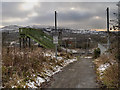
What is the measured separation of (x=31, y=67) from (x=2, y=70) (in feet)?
5.54

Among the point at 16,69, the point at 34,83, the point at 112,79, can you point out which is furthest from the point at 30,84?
the point at 112,79

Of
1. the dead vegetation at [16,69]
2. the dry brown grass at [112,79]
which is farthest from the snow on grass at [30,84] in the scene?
the dry brown grass at [112,79]

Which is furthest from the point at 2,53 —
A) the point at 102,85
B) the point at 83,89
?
the point at 102,85

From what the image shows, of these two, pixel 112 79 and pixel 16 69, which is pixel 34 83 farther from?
pixel 112 79

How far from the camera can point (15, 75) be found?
21.1 ft

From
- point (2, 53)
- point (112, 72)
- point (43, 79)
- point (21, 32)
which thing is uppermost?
point (21, 32)

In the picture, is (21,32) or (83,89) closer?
(83,89)

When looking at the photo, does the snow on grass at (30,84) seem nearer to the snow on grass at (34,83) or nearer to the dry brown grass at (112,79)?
the snow on grass at (34,83)

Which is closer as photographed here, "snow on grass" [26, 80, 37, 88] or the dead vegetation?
the dead vegetation

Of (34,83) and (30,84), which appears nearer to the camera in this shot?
(30,84)

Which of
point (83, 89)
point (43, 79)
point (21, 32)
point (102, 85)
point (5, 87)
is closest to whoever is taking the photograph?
point (5, 87)

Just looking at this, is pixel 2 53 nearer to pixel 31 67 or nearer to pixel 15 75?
pixel 31 67

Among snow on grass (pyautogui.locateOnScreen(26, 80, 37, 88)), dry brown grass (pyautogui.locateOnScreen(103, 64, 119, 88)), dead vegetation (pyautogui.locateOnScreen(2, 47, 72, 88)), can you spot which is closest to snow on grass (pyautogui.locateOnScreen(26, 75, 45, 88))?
snow on grass (pyautogui.locateOnScreen(26, 80, 37, 88))

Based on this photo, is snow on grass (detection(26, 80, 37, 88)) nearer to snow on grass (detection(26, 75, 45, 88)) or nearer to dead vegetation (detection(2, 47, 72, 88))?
snow on grass (detection(26, 75, 45, 88))
